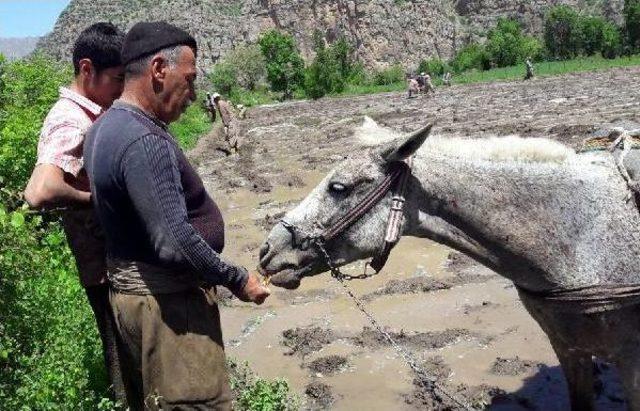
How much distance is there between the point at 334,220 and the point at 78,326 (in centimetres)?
279

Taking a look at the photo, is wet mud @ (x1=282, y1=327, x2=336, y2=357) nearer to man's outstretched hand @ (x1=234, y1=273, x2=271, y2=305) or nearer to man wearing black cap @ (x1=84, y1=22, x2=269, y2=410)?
man wearing black cap @ (x1=84, y1=22, x2=269, y2=410)

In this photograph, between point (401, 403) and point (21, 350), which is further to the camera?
point (401, 403)

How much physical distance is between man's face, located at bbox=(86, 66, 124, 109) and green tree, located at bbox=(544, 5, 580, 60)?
75.1 metres

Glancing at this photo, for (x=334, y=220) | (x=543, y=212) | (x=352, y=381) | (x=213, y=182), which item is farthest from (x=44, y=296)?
(x=213, y=182)

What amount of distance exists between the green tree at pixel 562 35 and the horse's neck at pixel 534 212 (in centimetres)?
7478

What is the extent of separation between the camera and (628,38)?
6394 cm

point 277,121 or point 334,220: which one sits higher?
point 334,220

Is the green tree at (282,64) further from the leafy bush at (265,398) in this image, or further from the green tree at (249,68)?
the leafy bush at (265,398)

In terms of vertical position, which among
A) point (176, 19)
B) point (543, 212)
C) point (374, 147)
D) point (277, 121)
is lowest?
point (277, 121)

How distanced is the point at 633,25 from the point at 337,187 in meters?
70.2

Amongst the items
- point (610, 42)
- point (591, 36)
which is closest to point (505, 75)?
point (610, 42)

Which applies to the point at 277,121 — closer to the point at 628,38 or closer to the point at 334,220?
the point at 334,220

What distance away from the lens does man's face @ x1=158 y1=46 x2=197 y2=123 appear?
234 cm

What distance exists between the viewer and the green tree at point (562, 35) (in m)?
71.8
